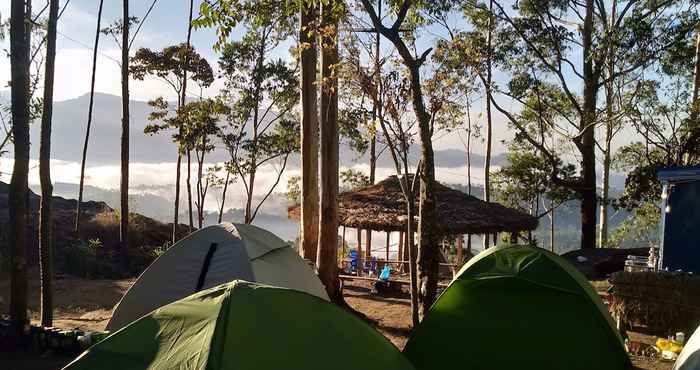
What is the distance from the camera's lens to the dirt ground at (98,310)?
7461mm

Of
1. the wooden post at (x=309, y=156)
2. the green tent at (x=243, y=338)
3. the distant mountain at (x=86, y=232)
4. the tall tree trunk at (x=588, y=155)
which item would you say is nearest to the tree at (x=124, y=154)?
the distant mountain at (x=86, y=232)

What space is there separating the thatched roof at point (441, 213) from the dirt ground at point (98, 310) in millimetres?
1895

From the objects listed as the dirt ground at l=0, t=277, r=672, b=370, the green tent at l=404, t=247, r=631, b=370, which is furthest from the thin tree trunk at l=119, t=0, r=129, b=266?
the green tent at l=404, t=247, r=631, b=370

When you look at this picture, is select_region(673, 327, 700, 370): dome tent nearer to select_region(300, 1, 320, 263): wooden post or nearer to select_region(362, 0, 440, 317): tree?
select_region(362, 0, 440, 317): tree

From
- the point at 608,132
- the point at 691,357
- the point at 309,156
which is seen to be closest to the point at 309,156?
the point at 309,156

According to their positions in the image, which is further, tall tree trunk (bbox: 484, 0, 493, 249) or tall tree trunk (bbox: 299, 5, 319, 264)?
tall tree trunk (bbox: 484, 0, 493, 249)

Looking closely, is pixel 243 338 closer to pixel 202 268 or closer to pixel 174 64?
pixel 202 268

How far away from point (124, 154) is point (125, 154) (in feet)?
0.14

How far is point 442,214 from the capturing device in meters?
16.8

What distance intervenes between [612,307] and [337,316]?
6.77 metres

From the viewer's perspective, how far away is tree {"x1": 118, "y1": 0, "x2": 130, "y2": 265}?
1978cm

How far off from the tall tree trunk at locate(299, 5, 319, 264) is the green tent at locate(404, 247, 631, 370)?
603 cm

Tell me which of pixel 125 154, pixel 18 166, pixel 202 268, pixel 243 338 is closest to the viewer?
pixel 243 338

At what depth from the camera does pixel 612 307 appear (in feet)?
29.7
